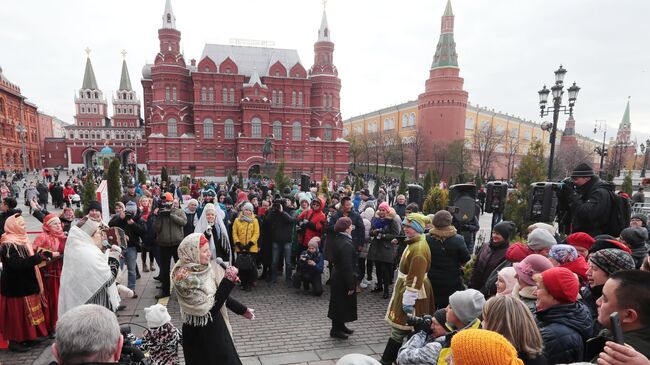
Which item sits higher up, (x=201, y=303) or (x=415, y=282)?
(x=201, y=303)

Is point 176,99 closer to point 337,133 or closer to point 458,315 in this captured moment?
point 337,133

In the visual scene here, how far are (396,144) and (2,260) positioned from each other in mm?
52569

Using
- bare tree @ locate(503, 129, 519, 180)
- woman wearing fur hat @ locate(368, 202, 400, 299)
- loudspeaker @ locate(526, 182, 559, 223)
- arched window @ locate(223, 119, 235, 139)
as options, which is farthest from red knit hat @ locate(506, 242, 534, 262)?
bare tree @ locate(503, 129, 519, 180)

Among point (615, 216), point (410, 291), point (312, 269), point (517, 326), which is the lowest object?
point (312, 269)

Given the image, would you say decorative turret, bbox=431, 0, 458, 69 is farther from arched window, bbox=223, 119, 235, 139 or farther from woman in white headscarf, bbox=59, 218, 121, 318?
woman in white headscarf, bbox=59, 218, 121, 318

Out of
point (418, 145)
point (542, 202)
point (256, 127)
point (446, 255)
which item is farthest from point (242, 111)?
point (446, 255)

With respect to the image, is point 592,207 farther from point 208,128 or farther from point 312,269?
point 208,128

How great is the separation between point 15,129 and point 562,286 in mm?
70256

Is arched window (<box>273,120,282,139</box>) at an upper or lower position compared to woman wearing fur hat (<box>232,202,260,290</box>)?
upper

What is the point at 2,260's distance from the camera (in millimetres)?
3973

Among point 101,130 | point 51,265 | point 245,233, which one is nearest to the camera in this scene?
point 51,265

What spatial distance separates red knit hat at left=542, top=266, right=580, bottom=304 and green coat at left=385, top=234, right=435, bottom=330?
1.58 m

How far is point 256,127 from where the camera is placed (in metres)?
41.7

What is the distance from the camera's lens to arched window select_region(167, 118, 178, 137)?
40.1 m
